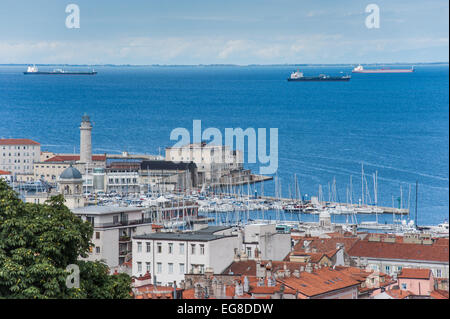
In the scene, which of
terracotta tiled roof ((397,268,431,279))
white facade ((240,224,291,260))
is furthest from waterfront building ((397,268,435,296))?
white facade ((240,224,291,260))

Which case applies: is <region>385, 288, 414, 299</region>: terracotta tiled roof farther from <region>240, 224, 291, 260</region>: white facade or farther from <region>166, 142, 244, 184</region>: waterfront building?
<region>166, 142, 244, 184</region>: waterfront building

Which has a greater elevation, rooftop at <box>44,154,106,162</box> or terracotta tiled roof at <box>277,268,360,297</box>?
rooftop at <box>44,154,106,162</box>

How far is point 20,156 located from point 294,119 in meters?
25.4

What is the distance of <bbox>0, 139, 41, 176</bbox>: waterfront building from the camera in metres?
40.8

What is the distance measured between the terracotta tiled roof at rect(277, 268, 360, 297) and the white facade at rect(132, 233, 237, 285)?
1505 millimetres

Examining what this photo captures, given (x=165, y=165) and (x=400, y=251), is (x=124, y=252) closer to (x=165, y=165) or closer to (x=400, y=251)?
(x=400, y=251)

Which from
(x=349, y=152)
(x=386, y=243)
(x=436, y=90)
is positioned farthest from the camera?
(x=436, y=90)

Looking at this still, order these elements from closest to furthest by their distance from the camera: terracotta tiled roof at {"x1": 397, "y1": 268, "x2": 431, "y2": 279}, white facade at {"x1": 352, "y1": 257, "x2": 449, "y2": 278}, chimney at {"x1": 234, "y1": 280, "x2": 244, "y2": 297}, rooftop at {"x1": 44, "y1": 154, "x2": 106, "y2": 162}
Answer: chimney at {"x1": 234, "y1": 280, "x2": 244, "y2": 297}, terracotta tiled roof at {"x1": 397, "y1": 268, "x2": 431, "y2": 279}, white facade at {"x1": 352, "y1": 257, "x2": 449, "y2": 278}, rooftop at {"x1": 44, "y1": 154, "x2": 106, "y2": 162}

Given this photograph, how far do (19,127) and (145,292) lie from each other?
45087mm

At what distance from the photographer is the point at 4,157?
4059 cm

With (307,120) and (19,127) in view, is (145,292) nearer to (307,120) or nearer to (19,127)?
(19,127)

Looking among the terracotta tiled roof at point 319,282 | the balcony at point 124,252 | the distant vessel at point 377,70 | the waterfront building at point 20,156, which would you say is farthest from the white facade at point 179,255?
the distant vessel at point 377,70
